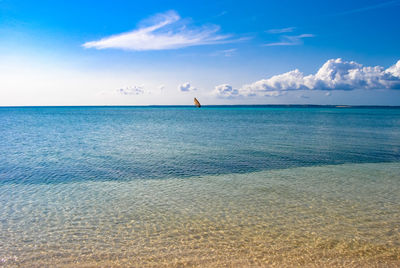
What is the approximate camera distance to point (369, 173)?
16.3 m

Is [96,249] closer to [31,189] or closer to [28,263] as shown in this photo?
[28,263]

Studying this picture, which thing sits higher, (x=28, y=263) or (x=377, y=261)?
(x=28, y=263)

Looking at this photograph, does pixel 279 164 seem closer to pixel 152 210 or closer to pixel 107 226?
pixel 152 210

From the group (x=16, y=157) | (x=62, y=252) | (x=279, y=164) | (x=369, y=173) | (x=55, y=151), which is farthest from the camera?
(x=55, y=151)

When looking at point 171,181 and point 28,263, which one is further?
point 171,181

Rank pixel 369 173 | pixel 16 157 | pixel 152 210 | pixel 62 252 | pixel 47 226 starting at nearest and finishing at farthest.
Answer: pixel 62 252 → pixel 47 226 → pixel 152 210 → pixel 369 173 → pixel 16 157

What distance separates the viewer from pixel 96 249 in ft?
25.0

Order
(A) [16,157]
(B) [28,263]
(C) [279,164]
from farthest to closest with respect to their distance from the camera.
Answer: (A) [16,157], (C) [279,164], (B) [28,263]

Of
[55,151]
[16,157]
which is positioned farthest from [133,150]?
[16,157]

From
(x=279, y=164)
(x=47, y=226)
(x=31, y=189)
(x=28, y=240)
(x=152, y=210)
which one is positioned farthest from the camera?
(x=279, y=164)

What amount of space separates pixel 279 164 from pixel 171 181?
822cm

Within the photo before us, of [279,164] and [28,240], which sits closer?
[28,240]

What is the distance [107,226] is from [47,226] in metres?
2.01

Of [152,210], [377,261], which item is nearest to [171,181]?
[152,210]
